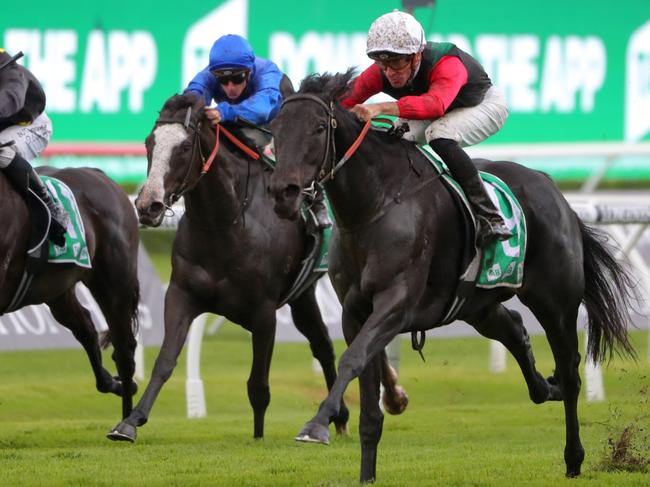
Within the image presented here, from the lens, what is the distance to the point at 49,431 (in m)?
7.70

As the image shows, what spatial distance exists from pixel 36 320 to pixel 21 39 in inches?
404

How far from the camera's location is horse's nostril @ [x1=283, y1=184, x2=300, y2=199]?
5.00 meters

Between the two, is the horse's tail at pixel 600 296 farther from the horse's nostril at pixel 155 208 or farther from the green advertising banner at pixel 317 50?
the green advertising banner at pixel 317 50

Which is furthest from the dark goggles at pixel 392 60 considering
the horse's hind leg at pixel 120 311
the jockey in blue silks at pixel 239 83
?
the horse's hind leg at pixel 120 311

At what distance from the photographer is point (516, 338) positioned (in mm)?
6668

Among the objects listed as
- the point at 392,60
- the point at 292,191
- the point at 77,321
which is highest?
the point at 392,60

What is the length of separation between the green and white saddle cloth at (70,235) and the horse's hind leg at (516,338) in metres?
2.20

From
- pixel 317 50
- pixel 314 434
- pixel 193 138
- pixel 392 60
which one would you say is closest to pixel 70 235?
pixel 193 138

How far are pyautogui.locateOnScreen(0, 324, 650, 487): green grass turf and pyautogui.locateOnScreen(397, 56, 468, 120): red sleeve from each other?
150 centimetres

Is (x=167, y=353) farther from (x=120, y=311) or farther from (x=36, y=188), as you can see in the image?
(x=120, y=311)

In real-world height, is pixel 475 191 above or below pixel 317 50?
above

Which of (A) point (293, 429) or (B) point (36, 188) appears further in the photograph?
(A) point (293, 429)

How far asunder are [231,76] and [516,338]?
6.61 ft

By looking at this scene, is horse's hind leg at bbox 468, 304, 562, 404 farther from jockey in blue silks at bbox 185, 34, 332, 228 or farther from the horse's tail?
jockey in blue silks at bbox 185, 34, 332, 228
